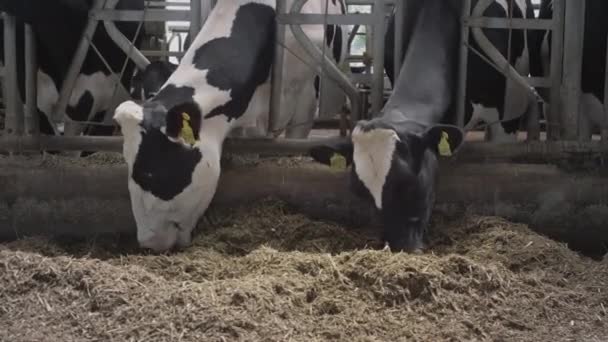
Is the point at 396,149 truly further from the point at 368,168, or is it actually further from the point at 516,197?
the point at 516,197

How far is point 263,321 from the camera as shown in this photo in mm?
3580

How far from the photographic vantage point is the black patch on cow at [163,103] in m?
5.15

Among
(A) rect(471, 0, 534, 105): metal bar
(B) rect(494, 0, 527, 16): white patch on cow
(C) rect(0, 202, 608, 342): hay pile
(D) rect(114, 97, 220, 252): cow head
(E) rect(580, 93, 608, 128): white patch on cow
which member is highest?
(B) rect(494, 0, 527, 16): white patch on cow

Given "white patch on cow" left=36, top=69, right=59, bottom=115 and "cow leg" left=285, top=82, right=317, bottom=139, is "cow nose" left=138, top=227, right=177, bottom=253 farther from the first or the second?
"white patch on cow" left=36, top=69, right=59, bottom=115

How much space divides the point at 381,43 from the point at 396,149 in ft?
4.10

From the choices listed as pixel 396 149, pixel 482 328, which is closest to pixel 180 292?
pixel 482 328

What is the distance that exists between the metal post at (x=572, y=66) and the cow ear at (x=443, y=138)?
120 cm

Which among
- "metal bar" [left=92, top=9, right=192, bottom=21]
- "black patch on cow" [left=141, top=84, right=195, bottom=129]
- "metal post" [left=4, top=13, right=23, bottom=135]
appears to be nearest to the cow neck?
"black patch on cow" [left=141, top=84, right=195, bottom=129]

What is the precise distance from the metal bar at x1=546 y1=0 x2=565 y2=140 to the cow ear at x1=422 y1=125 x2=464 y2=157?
119 centimetres

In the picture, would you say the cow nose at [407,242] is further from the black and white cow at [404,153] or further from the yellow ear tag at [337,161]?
the yellow ear tag at [337,161]

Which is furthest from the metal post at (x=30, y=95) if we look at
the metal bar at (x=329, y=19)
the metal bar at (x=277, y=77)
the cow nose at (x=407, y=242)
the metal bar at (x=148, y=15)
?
the cow nose at (x=407, y=242)

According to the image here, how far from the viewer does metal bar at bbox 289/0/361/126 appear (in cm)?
570

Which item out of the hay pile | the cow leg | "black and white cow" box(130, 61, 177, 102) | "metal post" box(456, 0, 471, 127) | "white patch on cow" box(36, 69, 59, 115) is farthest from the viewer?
"white patch on cow" box(36, 69, 59, 115)

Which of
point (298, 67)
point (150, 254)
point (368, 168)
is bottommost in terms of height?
point (150, 254)
